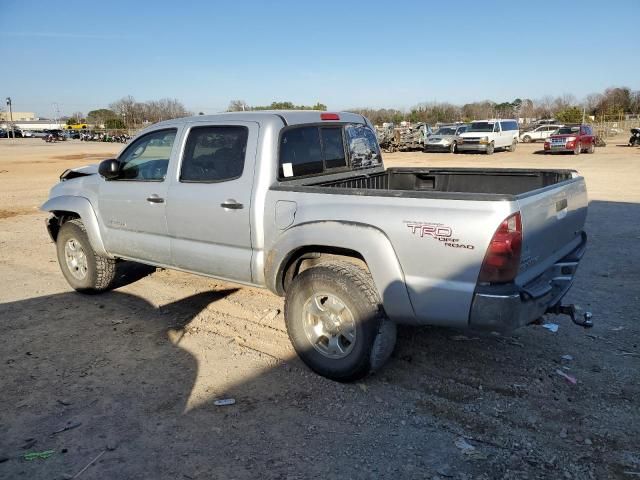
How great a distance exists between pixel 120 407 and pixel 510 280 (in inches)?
107

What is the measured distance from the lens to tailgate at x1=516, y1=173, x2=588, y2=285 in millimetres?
3199

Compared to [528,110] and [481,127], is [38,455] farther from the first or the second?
[528,110]

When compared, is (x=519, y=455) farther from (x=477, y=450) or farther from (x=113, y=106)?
(x=113, y=106)

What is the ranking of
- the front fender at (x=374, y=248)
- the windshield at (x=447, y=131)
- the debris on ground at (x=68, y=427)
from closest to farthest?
1. the debris on ground at (x=68, y=427)
2. the front fender at (x=374, y=248)
3. the windshield at (x=447, y=131)

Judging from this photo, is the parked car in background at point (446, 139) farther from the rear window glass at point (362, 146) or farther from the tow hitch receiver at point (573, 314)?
Answer: the tow hitch receiver at point (573, 314)

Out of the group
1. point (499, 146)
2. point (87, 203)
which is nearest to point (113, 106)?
point (499, 146)

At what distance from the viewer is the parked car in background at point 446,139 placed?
3275 cm

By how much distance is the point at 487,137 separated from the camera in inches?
1228

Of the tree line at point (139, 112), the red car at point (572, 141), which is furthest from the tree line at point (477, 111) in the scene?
the red car at point (572, 141)

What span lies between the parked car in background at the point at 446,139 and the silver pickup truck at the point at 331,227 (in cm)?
2873

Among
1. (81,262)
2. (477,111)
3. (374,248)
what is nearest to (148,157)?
(81,262)

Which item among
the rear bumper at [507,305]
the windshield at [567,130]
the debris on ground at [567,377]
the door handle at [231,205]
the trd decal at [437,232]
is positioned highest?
the windshield at [567,130]

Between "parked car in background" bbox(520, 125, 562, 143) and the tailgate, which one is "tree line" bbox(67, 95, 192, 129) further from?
the tailgate

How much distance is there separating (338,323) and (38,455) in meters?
2.05
